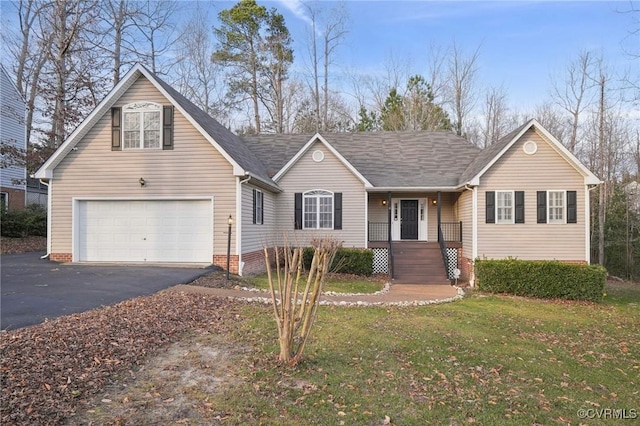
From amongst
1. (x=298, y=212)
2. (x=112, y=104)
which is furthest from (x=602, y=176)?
(x=112, y=104)

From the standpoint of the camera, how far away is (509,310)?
9.44 metres

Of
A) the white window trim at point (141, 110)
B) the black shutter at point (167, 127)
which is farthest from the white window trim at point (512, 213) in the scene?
the white window trim at point (141, 110)

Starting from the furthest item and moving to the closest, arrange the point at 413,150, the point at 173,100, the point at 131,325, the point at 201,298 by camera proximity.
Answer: the point at 413,150 → the point at 173,100 → the point at 201,298 → the point at 131,325

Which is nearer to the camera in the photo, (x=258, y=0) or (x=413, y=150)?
(x=413, y=150)

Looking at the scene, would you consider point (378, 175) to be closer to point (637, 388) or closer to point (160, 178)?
point (160, 178)

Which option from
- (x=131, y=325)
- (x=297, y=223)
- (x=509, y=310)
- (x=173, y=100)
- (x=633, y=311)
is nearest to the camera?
(x=131, y=325)

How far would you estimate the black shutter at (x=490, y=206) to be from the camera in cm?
1385

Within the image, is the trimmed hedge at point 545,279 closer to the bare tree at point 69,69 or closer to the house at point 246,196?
the house at point 246,196

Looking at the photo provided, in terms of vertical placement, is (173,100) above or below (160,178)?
above

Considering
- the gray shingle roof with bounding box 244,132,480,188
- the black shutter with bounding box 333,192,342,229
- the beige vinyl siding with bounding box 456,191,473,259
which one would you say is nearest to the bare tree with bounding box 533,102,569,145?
the gray shingle roof with bounding box 244,132,480,188

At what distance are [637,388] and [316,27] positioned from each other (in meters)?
30.0

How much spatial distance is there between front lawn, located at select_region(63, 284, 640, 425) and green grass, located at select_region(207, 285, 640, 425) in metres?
0.02

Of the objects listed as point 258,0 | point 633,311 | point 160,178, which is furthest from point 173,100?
point 258,0

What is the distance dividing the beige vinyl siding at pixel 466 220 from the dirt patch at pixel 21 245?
17.6 m
